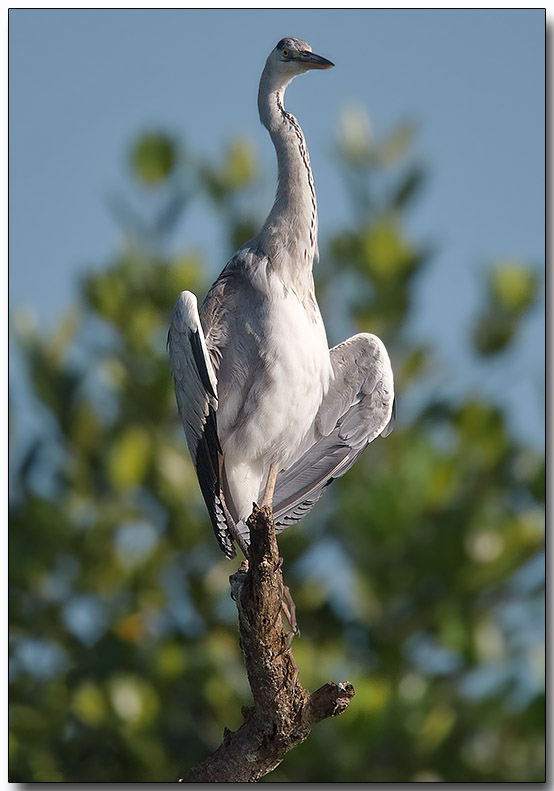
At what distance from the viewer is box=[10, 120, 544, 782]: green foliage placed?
9.88 feet

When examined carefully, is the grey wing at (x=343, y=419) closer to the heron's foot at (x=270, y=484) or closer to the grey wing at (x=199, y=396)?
the heron's foot at (x=270, y=484)

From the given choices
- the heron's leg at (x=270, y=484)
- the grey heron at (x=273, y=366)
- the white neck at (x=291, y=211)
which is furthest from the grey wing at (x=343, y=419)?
the white neck at (x=291, y=211)

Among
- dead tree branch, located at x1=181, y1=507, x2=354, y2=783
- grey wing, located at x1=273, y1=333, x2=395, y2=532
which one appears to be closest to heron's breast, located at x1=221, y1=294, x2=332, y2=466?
grey wing, located at x1=273, y1=333, x2=395, y2=532

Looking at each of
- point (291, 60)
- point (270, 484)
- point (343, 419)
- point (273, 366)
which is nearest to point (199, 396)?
point (273, 366)

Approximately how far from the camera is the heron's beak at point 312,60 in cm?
222

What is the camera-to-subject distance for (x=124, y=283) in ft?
11.7

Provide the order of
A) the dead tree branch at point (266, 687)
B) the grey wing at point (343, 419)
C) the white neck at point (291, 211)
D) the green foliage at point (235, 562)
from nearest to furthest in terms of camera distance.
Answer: the dead tree branch at point (266, 687) < the white neck at point (291, 211) < the grey wing at point (343, 419) < the green foliage at point (235, 562)

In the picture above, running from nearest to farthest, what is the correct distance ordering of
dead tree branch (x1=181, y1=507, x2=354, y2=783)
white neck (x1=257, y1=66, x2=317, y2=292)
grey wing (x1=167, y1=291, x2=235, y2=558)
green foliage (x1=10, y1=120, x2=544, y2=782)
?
dead tree branch (x1=181, y1=507, x2=354, y2=783) < grey wing (x1=167, y1=291, x2=235, y2=558) < white neck (x1=257, y1=66, x2=317, y2=292) < green foliage (x1=10, y1=120, x2=544, y2=782)

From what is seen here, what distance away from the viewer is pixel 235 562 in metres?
3.33

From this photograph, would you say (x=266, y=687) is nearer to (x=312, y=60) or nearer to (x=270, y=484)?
(x=270, y=484)

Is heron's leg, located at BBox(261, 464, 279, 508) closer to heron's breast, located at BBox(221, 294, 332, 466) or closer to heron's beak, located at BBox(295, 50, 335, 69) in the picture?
heron's breast, located at BBox(221, 294, 332, 466)

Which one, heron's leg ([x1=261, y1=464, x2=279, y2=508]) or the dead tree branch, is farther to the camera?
heron's leg ([x1=261, y1=464, x2=279, y2=508])

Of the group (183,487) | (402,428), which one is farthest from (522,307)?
(183,487)
